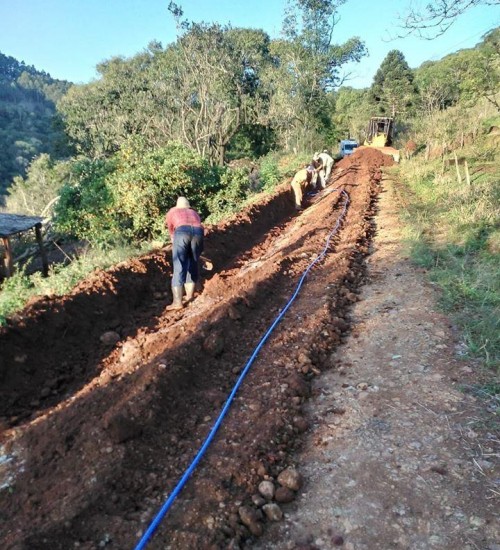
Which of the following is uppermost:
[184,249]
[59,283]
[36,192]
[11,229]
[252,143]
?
[252,143]

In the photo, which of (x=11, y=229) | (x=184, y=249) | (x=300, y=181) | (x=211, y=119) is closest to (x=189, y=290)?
(x=184, y=249)

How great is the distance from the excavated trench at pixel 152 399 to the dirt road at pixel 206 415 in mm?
13

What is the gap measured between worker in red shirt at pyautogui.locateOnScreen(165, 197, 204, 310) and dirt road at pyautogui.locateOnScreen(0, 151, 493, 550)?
406mm

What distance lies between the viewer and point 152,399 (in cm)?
346

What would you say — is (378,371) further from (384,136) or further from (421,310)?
(384,136)

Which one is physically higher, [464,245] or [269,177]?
[269,177]

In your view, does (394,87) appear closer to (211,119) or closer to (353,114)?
(353,114)

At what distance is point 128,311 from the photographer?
20.6ft

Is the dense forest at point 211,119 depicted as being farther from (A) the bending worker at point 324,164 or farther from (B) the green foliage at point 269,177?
(A) the bending worker at point 324,164

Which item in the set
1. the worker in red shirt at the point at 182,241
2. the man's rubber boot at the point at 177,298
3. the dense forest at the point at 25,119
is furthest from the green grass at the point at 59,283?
the dense forest at the point at 25,119

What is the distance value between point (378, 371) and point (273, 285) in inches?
97.7

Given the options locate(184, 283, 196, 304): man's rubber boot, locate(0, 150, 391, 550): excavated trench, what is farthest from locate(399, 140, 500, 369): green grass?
locate(184, 283, 196, 304): man's rubber boot

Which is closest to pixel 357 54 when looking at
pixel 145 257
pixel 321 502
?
pixel 145 257

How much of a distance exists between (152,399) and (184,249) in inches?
113
